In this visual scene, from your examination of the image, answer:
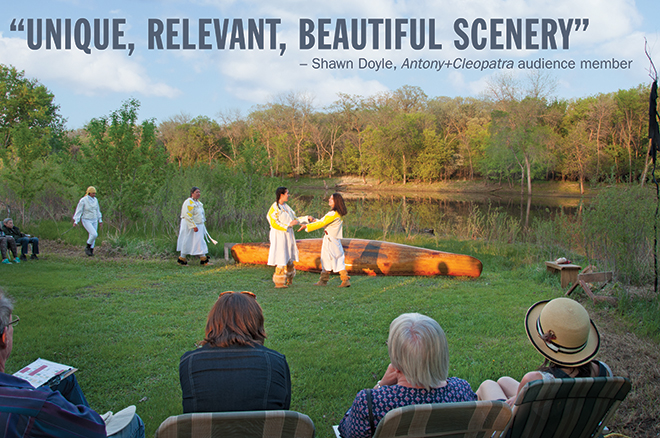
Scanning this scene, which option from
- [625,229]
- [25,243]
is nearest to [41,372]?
[625,229]

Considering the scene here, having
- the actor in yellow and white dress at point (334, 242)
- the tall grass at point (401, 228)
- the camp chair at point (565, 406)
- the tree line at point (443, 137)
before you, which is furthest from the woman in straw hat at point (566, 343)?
the tree line at point (443, 137)

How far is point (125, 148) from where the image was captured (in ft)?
46.1

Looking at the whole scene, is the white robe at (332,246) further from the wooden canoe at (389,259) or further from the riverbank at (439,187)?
the riverbank at (439,187)

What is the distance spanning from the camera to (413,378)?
2.24 metres

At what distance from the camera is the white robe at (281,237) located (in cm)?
854

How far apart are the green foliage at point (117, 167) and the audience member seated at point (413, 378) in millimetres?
13898

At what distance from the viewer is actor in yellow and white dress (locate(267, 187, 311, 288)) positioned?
8516 millimetres

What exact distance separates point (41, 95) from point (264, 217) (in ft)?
111

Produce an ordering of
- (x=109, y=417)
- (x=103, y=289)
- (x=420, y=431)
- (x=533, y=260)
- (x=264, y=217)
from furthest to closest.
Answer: (x=264, y=217)
(x=533, y=260)
(x=103, y=289)
(x=109, y=417)
(x=420, y=431)

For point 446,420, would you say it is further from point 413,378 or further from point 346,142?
point 346,142

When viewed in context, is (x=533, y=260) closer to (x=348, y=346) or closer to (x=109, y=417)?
(x=348, y=346)

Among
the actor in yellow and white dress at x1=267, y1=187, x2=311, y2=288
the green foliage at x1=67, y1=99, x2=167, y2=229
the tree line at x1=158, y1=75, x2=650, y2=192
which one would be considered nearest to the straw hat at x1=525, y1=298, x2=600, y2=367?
the actor in yellow and white dress at x1=267, y1=187, x2=311, y2=288

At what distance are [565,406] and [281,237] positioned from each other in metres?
6.81

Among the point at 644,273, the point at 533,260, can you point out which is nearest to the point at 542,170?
the point at 533,260
